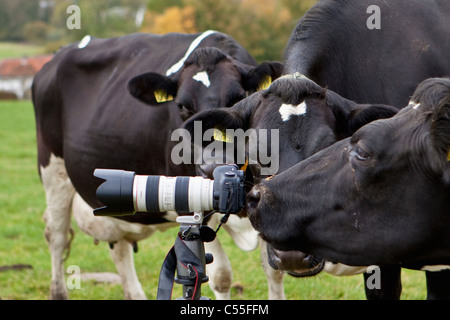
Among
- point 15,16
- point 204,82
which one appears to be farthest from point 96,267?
point 15,16

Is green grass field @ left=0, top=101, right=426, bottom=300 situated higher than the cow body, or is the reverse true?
the cow body

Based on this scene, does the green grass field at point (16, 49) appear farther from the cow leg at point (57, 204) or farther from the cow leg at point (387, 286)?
the cow leg at point (387, 286)

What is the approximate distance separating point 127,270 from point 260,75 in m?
2.30

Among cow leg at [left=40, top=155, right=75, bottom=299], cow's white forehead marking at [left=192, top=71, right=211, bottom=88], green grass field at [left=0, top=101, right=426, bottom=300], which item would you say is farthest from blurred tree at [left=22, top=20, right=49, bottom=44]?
cow's white forehead marking at [left=192, top=71, right=211, bottom=88]

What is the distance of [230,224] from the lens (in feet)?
16.3

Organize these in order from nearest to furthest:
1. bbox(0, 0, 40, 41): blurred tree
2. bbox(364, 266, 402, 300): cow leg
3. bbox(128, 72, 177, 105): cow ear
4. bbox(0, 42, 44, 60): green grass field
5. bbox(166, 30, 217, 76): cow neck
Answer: bbox(364, 266, 402, 300): cow leg, bbox(128, 72, 177, 105): cow ear, bbox(166, 30, 217, 76): cow neck, bbox(0, 42, 44, 60): green grass field, bbox(0, 0, 40, 41): blurred tree

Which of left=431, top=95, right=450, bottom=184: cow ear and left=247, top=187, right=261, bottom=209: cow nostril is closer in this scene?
left=431, top=95, right=450, bottom=184: cow ear

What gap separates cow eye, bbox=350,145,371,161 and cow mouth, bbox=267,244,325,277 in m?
0.61

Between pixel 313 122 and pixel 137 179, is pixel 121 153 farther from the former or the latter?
pixel 137 179

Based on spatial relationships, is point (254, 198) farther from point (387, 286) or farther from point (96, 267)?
point (96, 267)

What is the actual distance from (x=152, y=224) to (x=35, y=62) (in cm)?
4326

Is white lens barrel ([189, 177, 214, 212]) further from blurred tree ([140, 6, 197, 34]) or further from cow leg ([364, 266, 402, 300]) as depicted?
blurred tree ([140, 6, 197, 34])

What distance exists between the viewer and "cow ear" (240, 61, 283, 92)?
454 cm
